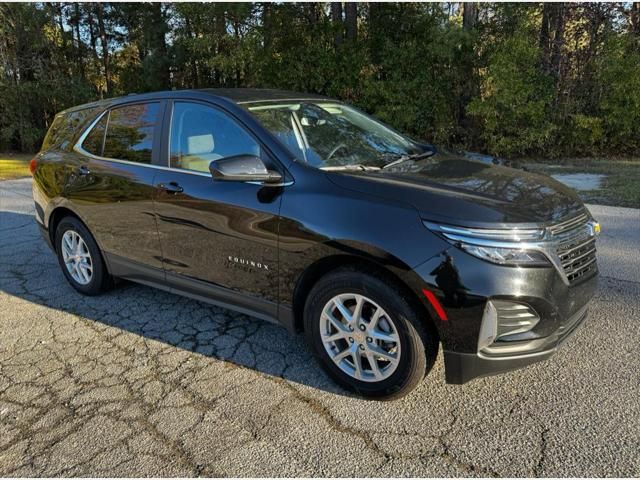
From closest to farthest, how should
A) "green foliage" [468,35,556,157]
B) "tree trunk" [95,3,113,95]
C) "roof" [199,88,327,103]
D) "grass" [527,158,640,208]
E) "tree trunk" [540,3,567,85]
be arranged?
"roof" [199,88,327,103]
"grass" [527,158,640,208]
"green foliage" [468,35,556,157]
"tree trunk" [540,3,567,85]
"tree trunk" [95,3,113,95]

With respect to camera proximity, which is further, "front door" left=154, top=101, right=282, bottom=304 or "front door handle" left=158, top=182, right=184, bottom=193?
"front door handle" left=158, top=182, right=184, bottom=193

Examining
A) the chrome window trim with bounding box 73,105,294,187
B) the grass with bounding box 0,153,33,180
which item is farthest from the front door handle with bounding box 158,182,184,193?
the grass with bounding box 0,153,33,180

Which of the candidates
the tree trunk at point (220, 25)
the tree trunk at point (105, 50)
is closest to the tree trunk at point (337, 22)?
the tree trunk at point (220, 25)

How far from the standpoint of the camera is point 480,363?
8.25 ft

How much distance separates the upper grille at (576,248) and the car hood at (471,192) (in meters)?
0.06

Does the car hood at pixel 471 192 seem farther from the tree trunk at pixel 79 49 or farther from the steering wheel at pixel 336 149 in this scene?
the tree trunk at pixel 79 49

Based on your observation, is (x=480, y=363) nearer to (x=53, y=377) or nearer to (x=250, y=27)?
(x=53, y=377)

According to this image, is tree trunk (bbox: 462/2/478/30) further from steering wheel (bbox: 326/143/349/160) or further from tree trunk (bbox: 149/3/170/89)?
tree trunk (bbox: 149/3/170/89)

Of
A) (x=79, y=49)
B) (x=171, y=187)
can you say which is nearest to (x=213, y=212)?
(x=171, y=187)

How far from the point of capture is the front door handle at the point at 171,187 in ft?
11.4

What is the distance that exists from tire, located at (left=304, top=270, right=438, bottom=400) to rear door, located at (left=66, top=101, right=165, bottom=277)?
4.95 feet

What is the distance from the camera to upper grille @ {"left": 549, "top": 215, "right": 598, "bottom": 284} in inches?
103

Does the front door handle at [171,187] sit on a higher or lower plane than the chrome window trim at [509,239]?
higher

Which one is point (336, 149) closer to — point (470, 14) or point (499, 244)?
point (499, 244)
